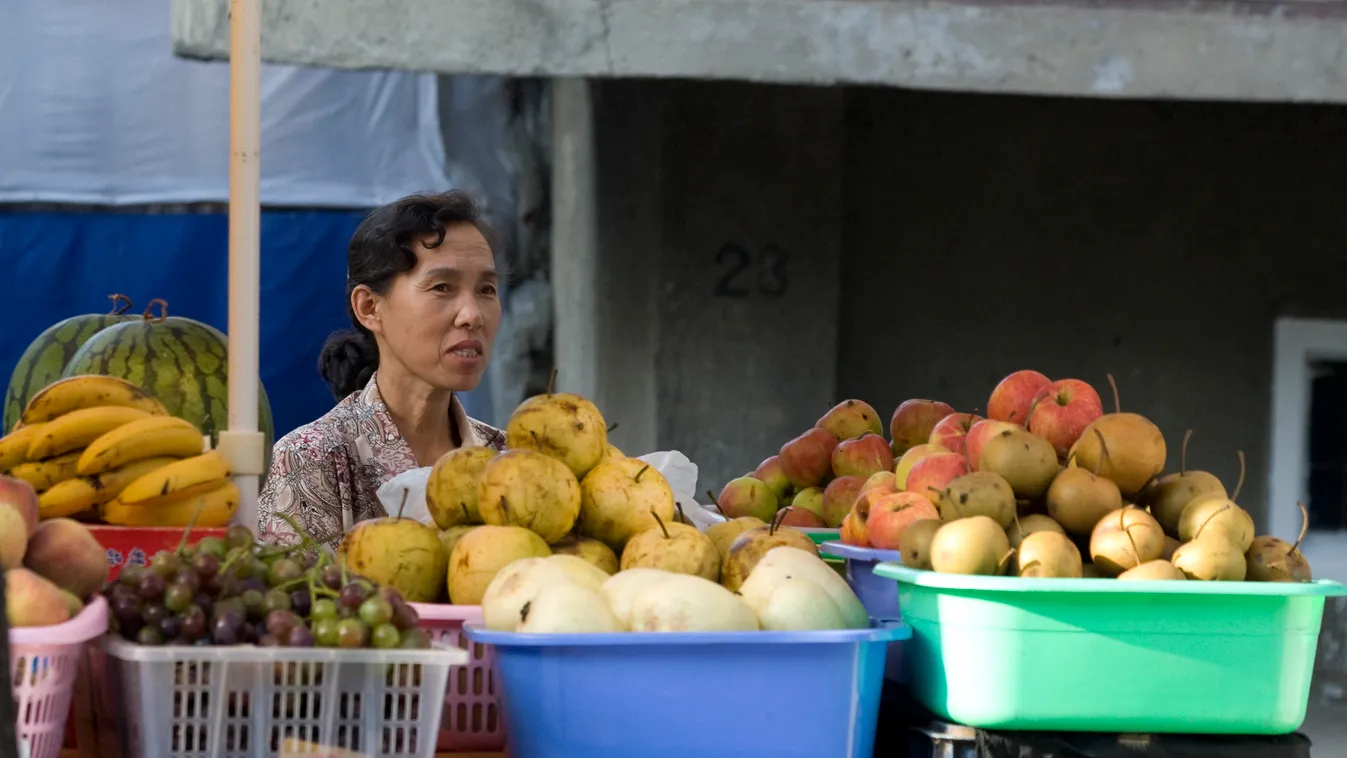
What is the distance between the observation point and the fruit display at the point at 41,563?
4.94 ft

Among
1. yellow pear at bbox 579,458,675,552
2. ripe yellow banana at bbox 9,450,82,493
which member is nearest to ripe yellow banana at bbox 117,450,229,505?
ripe yellow banana at bbox 9,450,82,493

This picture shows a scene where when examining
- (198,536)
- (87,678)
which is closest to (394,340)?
(198,536)

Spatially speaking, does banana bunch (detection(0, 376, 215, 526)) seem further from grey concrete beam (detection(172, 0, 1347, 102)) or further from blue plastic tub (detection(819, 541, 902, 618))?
grey concrete beam (detection(172, 0, 1347, 102))

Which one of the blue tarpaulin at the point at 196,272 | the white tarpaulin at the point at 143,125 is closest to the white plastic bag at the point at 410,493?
the blue tarpaulin at the point at 196,272

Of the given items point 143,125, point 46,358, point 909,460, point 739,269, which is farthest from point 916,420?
point 143,125

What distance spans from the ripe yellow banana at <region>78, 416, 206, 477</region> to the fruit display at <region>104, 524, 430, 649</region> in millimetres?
389

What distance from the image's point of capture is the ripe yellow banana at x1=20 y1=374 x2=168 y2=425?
220cm

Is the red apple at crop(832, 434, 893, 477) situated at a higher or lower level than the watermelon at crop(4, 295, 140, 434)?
lower

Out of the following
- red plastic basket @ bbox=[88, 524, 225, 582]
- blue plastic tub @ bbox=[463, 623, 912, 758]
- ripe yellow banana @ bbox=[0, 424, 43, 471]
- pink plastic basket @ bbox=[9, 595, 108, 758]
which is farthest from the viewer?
ripe yellow banana @ bbox=[0, 424, 43, 471]

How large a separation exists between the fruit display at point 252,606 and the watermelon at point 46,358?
1.77 meters

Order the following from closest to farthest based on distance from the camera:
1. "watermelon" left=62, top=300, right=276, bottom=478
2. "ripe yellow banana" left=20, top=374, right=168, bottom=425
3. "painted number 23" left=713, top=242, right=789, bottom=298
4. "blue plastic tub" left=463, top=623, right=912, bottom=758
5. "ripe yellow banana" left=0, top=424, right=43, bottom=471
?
"blue plastic tub" left=463, top=623, right=912, bottom=758 < "ripe yellow banana" left=0, top=424, right=43, bottom=471 < "ripe yellow banana" left=20, top=374, right=168, bottom=425 < "watermelon" left=62, top=300, right=276, bottom=478 < "painted number 23" left=713, top=242, right=789, bottom=298

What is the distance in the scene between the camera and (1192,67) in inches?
175

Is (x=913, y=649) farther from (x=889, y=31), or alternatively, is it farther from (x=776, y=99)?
(x=776, y=99)

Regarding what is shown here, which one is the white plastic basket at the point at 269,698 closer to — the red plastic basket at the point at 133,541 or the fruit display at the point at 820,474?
the red plastic basket at the point at 133,541
